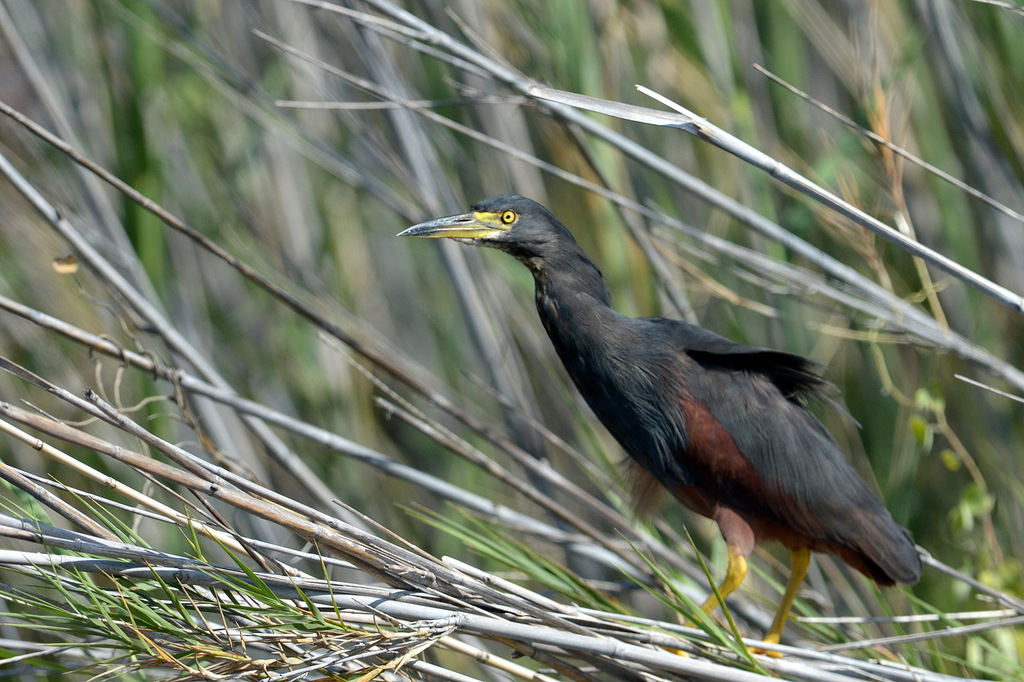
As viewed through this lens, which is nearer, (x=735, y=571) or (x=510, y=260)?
(x=735, y=571)

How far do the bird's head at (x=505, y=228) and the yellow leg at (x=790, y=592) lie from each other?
974mm

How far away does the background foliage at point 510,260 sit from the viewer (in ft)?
6.83

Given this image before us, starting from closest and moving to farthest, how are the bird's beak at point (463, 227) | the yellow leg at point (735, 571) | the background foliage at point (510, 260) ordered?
the bird's beak at point (463, 227), the yellow leg at point (735, 571), the background foliage at point (510, 260)

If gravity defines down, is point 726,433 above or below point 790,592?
above

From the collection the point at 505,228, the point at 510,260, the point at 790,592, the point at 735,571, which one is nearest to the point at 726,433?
the point at 735,571

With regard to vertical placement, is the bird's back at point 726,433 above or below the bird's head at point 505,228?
below

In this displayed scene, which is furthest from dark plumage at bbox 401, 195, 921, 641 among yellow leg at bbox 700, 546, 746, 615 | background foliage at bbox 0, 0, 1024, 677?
background foliage at bbox 0, 0, 1024, 677

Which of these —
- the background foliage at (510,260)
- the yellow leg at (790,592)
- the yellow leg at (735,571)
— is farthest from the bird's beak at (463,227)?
the yellow leg at (790,592)

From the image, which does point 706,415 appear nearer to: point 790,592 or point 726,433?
point 726,433

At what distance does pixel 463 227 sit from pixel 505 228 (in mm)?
103

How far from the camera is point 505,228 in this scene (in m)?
1.94

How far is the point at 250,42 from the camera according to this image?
10.2 ft

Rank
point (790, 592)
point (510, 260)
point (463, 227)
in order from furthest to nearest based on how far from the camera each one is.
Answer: point (510, 260) → point (790, 592) → point (463, 227)

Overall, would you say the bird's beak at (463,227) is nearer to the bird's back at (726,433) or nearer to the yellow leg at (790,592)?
the bird's back at (726,433)
